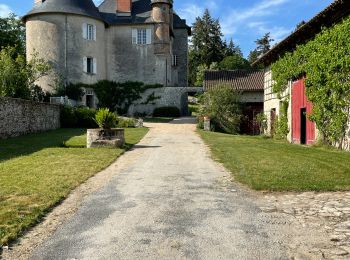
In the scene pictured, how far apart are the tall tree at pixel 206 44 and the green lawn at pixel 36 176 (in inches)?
2331

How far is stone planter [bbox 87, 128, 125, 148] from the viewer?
16.4m

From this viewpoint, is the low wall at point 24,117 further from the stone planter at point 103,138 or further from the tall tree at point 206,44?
the tall tree at point 206,44

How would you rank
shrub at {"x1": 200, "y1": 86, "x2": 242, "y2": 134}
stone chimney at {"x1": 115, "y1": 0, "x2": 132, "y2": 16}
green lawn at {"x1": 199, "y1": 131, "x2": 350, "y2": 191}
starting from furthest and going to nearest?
stone chimney at {"x1": 115, "y1": 0, "x2": 132, "y2": 16} < shrub at {"x1": 200, "y1": 86, "x2": 242, "y2": 134} < green lawn at {"x1": 199, "y1": 131, "x2": 350, "y2": 191}

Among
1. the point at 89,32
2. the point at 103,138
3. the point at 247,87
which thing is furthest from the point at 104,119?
the point at 89,32

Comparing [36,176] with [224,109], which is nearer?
[36,176]

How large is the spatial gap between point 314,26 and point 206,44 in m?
58.1

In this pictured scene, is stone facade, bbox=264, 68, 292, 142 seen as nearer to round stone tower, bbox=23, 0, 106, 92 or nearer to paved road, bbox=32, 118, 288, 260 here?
paved road, bbox=32, 118, 288, 260

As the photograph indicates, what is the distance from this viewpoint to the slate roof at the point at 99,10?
127ft

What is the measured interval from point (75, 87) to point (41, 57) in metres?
4.14

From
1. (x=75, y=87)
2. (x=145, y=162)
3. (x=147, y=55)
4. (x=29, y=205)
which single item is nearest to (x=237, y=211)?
(x=29, y=205)

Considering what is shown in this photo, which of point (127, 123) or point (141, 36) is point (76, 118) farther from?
point (141, 36)

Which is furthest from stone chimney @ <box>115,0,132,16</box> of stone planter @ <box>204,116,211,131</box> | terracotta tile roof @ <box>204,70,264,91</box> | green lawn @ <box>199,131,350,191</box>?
green lawn @ <box>199,131,350,191</box>

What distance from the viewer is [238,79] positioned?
37.8m

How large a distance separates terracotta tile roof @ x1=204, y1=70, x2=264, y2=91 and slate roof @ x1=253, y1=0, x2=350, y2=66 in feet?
35.6
